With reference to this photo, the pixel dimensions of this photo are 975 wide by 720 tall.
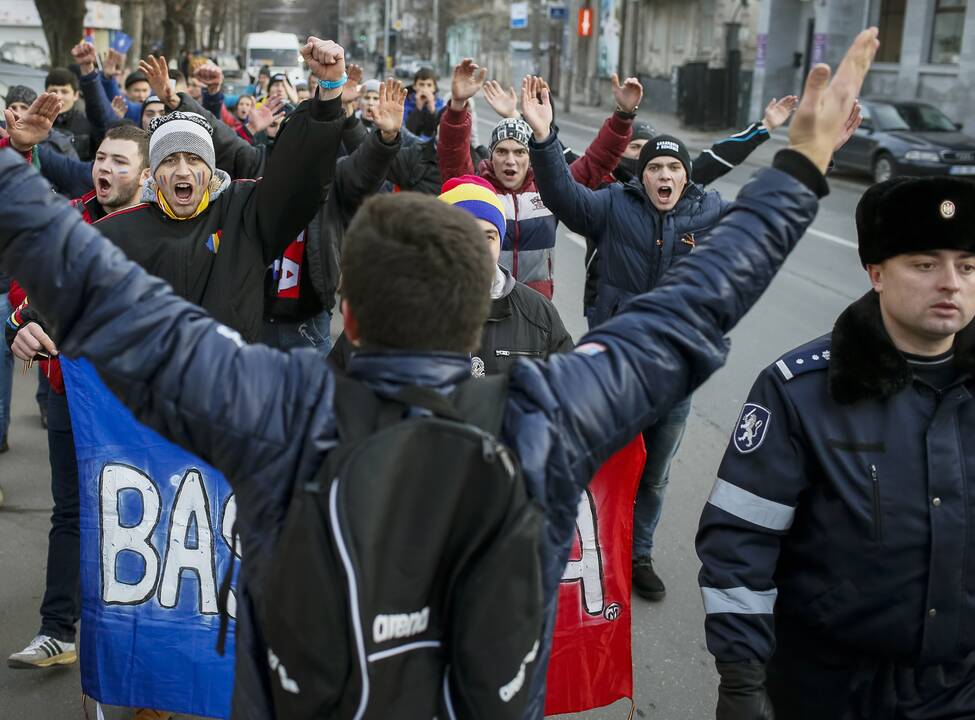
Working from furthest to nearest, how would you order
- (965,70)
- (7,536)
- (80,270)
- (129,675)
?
(965,70) → (7,536) → (129,675) → (80,270)

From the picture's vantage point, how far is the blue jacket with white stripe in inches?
98.7

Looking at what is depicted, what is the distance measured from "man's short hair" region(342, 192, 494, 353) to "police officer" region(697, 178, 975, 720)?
43.4 inches

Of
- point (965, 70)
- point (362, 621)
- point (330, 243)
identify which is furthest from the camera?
point (965, 70)

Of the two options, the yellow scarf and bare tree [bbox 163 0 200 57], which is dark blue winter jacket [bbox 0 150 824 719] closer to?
the yellow scarf

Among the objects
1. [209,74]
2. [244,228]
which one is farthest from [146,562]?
[209,74]

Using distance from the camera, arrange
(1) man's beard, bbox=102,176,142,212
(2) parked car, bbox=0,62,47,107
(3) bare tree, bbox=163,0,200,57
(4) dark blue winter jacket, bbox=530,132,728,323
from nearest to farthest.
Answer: (1) man's beard, bbox=102,176,142,212 < (4) dark blue winter jacket, bbox=530,132,728,323 < (2) parked car, bbox=0,62,47,107 < (3) bare tree, bbox=163,0,200,57

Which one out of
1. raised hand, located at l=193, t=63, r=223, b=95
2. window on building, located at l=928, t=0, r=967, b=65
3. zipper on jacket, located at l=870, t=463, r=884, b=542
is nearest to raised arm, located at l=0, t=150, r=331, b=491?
zipper on jacket, located at l=870, t=463, r=884, b=542

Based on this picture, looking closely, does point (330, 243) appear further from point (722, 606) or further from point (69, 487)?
point (722, 606)

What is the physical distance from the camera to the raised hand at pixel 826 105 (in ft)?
6.78

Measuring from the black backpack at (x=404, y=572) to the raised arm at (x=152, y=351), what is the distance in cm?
11

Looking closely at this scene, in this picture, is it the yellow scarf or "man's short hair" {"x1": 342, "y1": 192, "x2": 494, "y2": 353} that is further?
the yellow scarf

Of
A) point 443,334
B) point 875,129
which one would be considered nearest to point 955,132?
point 875,129

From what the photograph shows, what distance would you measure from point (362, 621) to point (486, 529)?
0.77ft

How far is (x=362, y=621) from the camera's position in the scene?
5.61 ft
